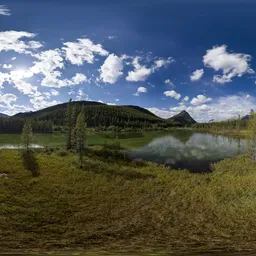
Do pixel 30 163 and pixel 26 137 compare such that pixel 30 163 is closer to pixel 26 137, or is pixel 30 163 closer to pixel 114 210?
pixel 26 137

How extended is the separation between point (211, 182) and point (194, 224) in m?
18.6

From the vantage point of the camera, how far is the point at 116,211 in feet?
68.5

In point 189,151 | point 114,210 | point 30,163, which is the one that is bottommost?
point 114,210

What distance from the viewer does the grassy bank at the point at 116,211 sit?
42.0 feet

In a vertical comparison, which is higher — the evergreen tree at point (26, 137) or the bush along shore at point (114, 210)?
the evergreen tree at point (26, 137)

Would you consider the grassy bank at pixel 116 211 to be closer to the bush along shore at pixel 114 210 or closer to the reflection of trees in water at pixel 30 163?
the bush along shore at pixel 114 210

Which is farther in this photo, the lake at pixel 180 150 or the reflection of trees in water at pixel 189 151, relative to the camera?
the reflection of trees in water at pixel 189 151

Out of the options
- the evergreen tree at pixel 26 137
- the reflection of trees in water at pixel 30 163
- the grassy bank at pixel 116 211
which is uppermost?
the evergreen tree at pixel 26 137

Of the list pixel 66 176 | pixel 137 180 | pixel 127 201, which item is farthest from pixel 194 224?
pixel 66 176

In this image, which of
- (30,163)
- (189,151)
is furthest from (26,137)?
(189,151)

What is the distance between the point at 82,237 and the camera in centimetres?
1380

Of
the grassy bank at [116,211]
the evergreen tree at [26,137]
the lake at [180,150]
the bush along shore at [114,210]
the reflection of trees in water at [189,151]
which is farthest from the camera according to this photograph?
the reflection of trees in water at [189,151]

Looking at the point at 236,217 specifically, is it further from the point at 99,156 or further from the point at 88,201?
the point at 99,156

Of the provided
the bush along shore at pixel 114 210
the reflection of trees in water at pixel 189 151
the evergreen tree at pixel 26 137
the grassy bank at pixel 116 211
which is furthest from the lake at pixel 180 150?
the grassy bank at pixel 116 211
